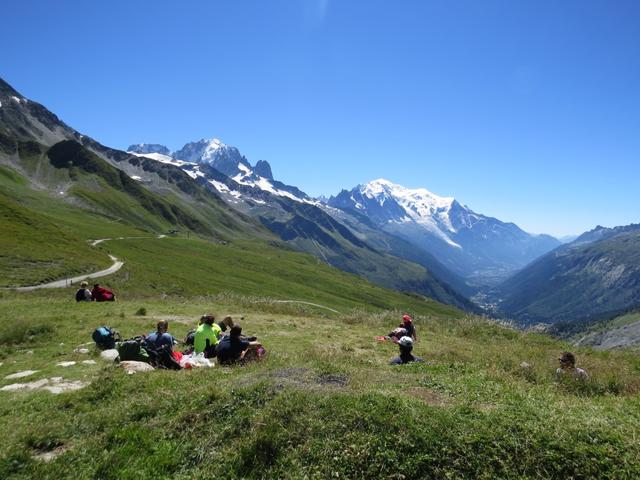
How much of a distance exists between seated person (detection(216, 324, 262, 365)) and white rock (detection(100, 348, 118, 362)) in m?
4.81

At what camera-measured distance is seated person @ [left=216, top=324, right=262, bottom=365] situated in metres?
17.0

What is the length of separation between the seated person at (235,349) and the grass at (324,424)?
1.58 m

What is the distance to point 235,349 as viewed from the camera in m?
17.3

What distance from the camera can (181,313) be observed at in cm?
3064

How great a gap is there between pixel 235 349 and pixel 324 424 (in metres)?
8.16

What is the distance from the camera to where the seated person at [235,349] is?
16984 millimetres

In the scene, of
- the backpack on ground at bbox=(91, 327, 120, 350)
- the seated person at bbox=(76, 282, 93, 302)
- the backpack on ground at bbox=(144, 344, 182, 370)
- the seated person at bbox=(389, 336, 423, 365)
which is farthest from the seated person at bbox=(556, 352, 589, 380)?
the seated person at bbox=(76, 282, 93, 302)

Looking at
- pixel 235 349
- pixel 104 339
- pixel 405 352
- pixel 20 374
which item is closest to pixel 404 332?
pixel 405 352

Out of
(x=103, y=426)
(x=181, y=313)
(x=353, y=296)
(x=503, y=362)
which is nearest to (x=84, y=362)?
(x=103, y=426)

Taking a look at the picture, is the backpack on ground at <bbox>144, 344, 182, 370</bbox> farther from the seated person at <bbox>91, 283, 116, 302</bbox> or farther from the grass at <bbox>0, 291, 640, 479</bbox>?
the seated person at <bbox>91, 283, 116, 302</bbox>

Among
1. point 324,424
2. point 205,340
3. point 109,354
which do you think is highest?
point 324,424

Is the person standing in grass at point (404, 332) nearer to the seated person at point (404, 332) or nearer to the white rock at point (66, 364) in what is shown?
the seated person at point (404, 332)

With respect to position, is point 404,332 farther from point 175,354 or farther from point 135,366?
point 135,366

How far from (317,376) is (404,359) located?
19.3ft
